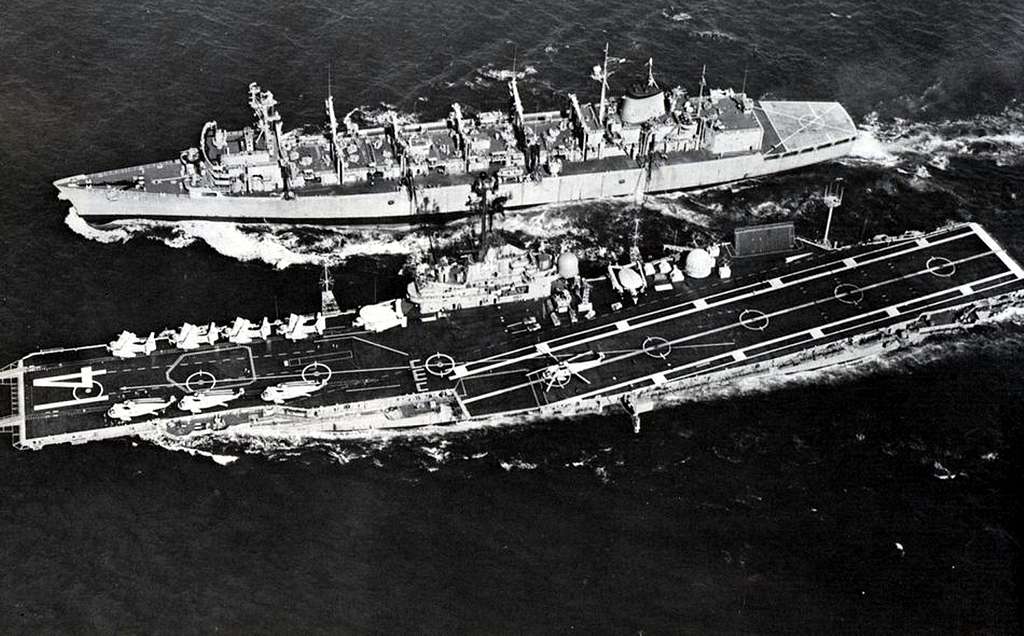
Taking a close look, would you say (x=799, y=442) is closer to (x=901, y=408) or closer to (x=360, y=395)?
(x=901, y=408)

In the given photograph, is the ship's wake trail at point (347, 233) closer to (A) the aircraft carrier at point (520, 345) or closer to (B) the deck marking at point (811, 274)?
(A) the aircraft carrier at point (520, 345)

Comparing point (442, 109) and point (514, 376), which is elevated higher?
point (442, 109)

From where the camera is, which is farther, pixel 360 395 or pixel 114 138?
pixel 114 138

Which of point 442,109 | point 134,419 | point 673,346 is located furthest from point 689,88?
point 134,419

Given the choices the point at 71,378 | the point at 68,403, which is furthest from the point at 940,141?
the point at 68,403

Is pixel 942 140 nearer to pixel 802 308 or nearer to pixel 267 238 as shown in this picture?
pixel 802 308
